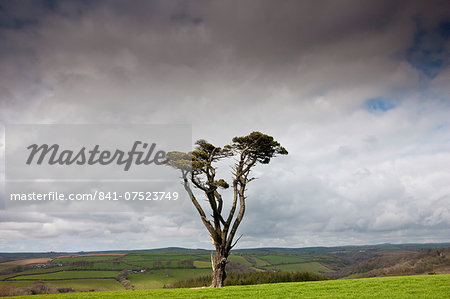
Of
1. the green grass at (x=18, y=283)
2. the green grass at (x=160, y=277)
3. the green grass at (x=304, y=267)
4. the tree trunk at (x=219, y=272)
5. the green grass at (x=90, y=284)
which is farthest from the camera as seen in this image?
the green grass at (x=304, y=267)

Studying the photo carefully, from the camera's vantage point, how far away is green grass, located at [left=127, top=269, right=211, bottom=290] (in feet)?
265

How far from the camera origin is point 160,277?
296ft

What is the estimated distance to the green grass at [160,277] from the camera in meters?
80.8

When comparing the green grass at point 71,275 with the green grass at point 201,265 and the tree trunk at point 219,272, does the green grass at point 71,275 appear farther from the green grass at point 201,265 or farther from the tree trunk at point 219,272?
the tree trunk at point 219,272

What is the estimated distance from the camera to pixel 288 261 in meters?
145

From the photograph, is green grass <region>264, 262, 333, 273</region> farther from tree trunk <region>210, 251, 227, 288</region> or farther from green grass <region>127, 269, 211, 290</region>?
tree trunk <region>210, 251, 227, 288</region>

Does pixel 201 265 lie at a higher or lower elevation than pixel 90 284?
lower

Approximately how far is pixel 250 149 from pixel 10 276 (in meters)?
88.5

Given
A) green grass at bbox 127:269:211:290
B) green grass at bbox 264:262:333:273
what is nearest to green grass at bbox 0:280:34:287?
green grass at bbox 127:269:211:290

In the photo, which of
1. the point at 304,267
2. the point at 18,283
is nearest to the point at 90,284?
the point at 18,283

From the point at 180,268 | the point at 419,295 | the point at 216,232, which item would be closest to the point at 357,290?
the point at 419,295

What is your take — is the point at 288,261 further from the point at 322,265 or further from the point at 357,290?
the point at 357,290

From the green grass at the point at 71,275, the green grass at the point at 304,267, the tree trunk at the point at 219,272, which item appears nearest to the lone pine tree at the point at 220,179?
the tree trunk at the point at 219,272

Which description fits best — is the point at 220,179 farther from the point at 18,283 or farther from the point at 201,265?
the point at 201,265
